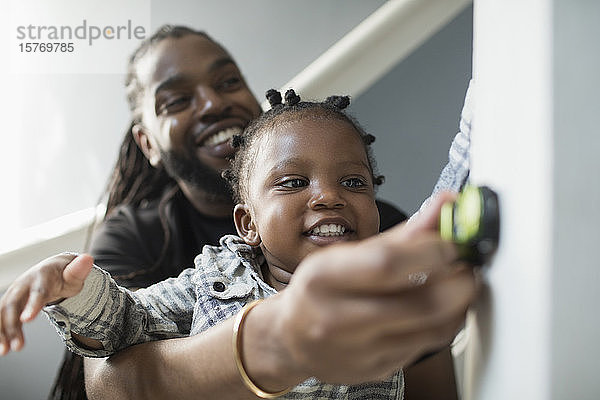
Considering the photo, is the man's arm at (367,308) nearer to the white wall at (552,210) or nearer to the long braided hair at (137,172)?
the white wall at (552,210)

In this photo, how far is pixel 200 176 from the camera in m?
1.48

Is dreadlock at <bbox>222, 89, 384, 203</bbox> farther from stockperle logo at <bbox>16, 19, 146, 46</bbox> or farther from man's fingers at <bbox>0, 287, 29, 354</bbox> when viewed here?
stockperle logo at <bbox>16, 19, 146, 46</bbox>

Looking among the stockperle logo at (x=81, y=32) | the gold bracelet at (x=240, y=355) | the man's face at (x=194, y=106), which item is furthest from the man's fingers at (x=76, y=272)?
the stockperle logo at (x=81, y=32)

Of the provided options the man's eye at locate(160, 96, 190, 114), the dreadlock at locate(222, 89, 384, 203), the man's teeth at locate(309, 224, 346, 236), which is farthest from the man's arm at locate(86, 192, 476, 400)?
the man's eye at locate(160, 96, 190, 114)

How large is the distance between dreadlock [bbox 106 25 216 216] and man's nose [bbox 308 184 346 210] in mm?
824

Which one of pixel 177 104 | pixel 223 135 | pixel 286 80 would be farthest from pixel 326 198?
pixel 286 80

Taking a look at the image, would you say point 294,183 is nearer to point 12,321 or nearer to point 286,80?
point 12,321

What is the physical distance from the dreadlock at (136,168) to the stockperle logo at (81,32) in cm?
31

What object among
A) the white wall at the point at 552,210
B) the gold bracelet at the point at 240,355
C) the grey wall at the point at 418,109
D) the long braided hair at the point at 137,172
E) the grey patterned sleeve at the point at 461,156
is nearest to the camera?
the white wall at the point at 552,210

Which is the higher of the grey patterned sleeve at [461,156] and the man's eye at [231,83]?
the man's eye at [231,83]

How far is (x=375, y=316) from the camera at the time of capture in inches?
17.3

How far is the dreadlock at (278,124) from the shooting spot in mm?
1000

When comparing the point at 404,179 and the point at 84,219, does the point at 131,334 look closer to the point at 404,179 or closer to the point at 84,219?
the point at 84,219

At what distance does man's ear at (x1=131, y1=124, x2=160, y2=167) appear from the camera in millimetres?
1655
